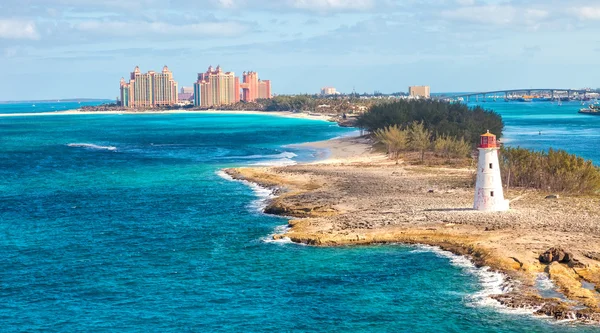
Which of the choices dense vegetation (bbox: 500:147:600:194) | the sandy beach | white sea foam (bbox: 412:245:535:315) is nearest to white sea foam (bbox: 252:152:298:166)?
the sandy beach

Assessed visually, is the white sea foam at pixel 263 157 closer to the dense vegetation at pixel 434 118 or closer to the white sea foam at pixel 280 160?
the white sea foam at pixel 280 160

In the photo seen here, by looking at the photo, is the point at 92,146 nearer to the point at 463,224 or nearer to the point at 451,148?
the point at 451,148

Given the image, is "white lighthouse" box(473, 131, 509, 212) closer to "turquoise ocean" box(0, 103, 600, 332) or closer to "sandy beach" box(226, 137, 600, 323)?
"sandy beach" box(226, 137, 600, 323)

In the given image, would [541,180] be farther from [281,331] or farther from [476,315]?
[281,331]

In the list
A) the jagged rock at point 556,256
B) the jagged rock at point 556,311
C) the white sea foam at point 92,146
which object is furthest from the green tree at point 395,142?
the jagged rock at point 556,311

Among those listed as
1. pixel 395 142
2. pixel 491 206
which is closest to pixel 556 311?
pixel 491 206

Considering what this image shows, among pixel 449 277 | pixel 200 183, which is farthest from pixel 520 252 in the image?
pixel 200 183
